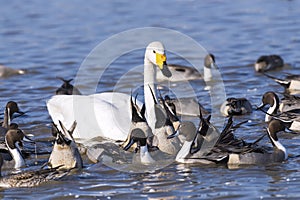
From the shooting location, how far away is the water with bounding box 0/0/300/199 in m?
8.73

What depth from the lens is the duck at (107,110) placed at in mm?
10531

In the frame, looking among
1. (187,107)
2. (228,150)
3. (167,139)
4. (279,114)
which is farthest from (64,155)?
(279,114)

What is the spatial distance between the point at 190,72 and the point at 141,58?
2.00 m

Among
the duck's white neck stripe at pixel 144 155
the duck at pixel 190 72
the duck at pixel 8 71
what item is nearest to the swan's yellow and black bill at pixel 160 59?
the duck's white neck stripe at pixel 144 155

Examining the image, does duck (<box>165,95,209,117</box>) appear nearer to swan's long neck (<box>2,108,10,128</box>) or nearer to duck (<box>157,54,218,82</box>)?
duck (<box>157,54,218,82</box>)

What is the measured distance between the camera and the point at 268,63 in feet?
47.3

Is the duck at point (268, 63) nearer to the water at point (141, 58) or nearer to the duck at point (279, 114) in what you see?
the water at point (141, 58)

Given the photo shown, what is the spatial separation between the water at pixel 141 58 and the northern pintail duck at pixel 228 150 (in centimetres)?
13

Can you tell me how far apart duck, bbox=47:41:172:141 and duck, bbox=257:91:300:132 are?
1700mm

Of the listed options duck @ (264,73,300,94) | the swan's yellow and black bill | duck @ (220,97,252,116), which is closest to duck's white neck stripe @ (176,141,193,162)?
the swan's yellow and black bill

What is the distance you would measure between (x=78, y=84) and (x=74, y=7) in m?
7.36

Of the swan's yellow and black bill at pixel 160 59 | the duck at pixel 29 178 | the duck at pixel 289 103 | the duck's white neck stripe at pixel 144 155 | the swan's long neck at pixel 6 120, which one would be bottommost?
the duck at pixel 29 178

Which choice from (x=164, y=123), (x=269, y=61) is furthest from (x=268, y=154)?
(x=269, y=61)

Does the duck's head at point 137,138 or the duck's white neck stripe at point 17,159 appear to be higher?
the duck's head at point 137,138
